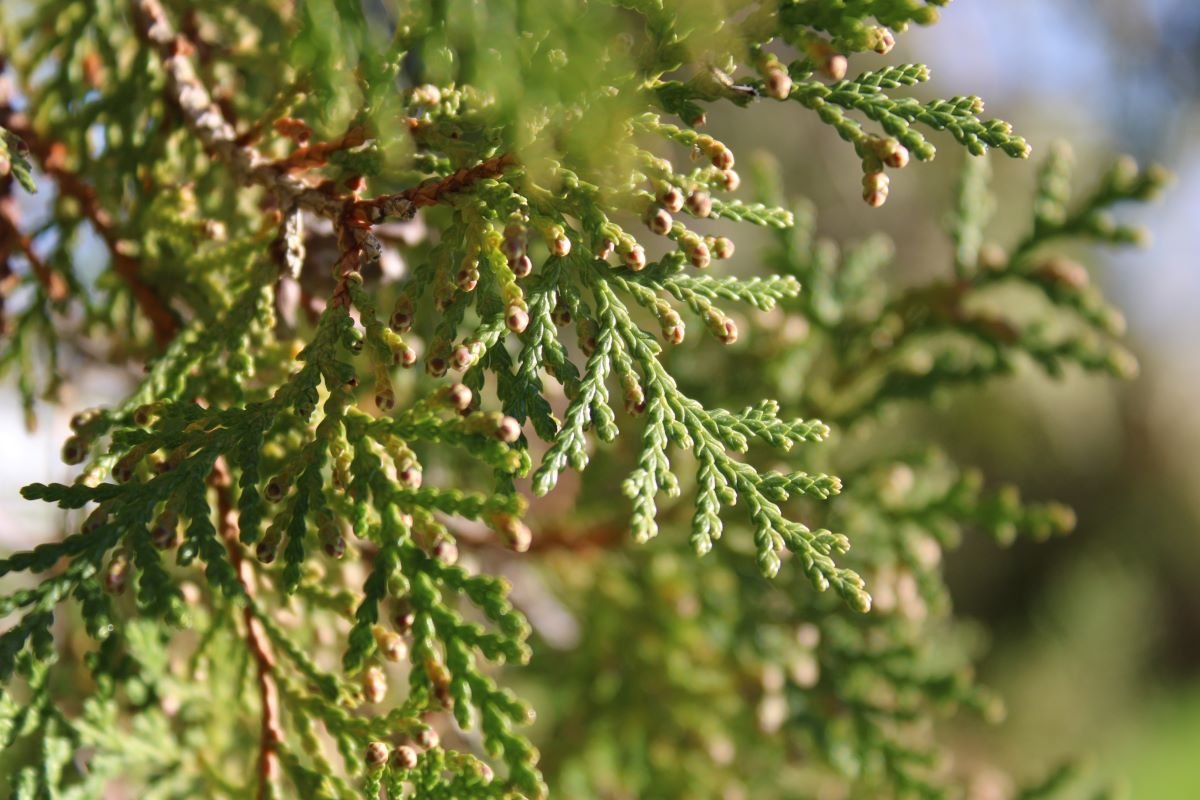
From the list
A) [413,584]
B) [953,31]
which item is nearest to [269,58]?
[413,584]

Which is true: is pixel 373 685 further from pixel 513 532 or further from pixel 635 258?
pixel 635 258

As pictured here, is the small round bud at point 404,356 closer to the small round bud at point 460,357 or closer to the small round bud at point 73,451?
the small round bud at point 460,357

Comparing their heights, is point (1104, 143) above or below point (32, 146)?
above

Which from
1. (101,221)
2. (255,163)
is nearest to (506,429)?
(255,163)

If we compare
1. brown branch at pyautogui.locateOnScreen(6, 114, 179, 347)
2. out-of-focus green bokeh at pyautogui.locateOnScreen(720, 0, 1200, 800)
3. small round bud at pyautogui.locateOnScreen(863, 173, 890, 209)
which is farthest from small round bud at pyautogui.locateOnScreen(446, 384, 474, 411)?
out-of-focus green bokeh at pyautogui.locateOnScreen(720, 0, 1200, 800)

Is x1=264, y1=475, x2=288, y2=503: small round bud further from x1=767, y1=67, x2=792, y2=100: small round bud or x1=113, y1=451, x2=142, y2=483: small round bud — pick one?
x1=767, y1=67, x2=792, y2=100: small round bud

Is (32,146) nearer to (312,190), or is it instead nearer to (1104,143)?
(312,190)
